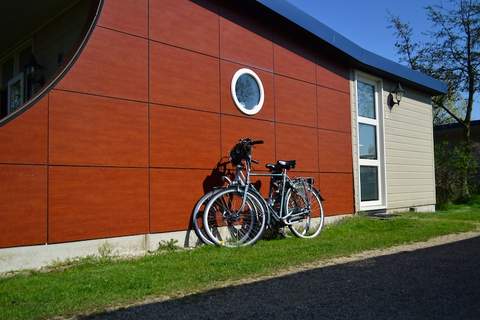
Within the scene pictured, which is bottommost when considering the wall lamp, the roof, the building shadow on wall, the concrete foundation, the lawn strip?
the lawn strip

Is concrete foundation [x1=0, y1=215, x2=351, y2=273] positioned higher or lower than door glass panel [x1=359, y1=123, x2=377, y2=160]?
lower

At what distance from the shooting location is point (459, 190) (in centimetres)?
1503

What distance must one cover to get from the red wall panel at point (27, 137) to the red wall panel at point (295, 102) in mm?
3891

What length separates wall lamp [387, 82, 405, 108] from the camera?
35.9 ft

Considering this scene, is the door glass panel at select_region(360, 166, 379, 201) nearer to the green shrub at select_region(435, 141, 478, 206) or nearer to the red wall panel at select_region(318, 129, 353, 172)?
the red wall panel at select_region(318, 129, 353, 172)

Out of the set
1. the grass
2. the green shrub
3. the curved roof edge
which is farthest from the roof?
the grass

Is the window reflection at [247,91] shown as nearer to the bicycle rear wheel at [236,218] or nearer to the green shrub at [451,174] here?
the bicycle rear wheel at [236,218]

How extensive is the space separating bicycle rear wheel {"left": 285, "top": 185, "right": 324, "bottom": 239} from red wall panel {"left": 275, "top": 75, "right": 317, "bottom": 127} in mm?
1306

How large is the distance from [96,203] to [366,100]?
22.5ft

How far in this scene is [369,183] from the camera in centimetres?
1018

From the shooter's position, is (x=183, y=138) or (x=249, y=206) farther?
(x=249, y=206)

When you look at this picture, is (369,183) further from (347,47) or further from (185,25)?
(185,25)

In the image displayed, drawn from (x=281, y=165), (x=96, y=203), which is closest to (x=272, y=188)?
(x=281, y=165)

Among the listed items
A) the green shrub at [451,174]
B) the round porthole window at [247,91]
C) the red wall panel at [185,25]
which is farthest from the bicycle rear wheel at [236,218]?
the green shrub at [451,174]
